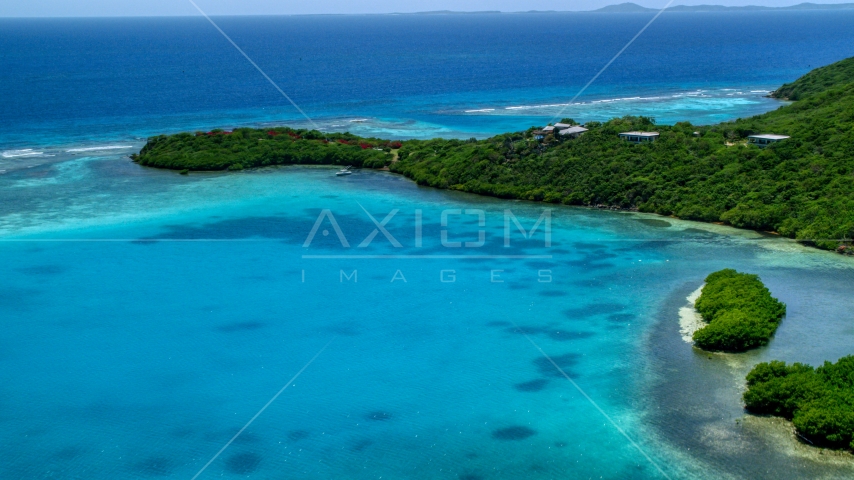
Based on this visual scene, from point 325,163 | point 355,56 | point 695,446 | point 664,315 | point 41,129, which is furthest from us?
point 355,56

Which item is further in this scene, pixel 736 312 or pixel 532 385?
pixel 736 312

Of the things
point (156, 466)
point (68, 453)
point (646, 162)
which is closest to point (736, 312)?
point (156, 466)

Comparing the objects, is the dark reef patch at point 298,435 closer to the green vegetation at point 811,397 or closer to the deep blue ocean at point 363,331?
the deep blue ocean at point 363,331

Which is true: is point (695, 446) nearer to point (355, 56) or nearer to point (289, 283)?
point (289, 283)

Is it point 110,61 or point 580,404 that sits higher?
point 110,61

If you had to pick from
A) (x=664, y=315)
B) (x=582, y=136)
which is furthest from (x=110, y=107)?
(x=664, y=315)

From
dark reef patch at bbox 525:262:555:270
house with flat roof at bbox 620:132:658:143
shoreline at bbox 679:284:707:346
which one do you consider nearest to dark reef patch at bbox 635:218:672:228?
dark reef patch at bbox 525:262:555:270

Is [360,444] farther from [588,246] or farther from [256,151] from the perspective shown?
[256,151]
